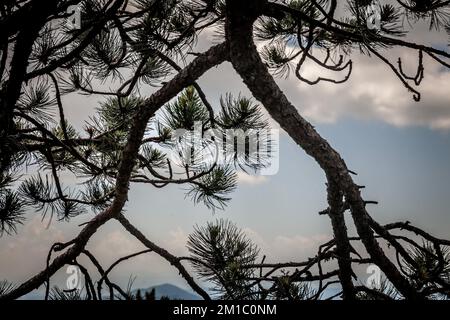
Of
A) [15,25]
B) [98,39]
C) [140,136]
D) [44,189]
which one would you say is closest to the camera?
[15,25]

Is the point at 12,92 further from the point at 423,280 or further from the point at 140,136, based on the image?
the point at 423,280

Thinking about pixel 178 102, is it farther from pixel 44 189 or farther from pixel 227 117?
pixel 44 189

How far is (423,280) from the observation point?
880mm

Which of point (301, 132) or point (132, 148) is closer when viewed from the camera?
point (301, 132)

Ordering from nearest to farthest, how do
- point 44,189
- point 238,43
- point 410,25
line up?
point 238,43 < point 410,25 < point 44,189

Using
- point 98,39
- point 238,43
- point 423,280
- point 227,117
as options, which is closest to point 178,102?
point 227,117

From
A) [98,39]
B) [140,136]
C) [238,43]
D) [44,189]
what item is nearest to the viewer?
[238,43]

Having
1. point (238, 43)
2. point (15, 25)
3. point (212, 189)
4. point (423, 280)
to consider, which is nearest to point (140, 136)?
point (238, 43)

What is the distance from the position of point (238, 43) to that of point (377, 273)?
22.4 inches

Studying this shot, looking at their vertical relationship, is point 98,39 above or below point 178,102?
above

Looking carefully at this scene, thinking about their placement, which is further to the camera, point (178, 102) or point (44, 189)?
point (44, 189)
